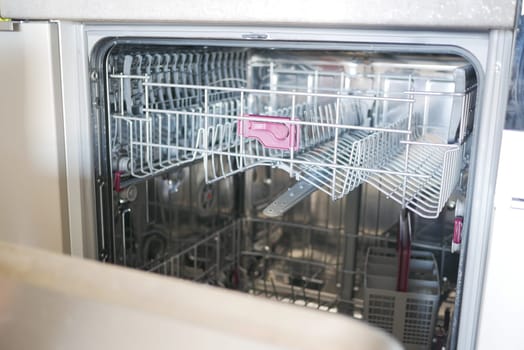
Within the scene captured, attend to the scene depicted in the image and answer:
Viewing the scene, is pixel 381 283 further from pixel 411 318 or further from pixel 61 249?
pixel 61 249

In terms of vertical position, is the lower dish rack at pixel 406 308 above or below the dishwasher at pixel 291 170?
below

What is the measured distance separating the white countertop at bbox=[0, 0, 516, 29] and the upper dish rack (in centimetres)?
12

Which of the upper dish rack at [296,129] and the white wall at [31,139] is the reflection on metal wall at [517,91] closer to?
the upper dish rack at [296,129]

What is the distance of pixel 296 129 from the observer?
108cm

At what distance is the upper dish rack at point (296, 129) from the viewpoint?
3.28 feet

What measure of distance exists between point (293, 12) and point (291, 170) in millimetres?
285

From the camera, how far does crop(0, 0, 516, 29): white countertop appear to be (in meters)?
0.78

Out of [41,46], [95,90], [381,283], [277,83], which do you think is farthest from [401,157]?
[41,46]

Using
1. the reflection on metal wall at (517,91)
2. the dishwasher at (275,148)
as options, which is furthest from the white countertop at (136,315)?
the reflection on metal wall at (517,91)

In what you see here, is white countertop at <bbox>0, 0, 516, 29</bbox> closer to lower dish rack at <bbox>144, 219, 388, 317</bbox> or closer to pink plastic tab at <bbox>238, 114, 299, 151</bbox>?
pink plastic tab at <bbox>238, 114, 299, 151</bbox>

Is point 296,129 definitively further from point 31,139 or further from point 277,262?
point 277,262

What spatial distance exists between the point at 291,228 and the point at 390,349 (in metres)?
1.21

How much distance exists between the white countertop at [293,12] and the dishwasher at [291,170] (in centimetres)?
8

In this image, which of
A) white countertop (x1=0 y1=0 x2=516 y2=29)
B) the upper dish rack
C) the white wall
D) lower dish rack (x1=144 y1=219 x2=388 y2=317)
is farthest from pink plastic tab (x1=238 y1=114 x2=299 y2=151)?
lower dish rack (x1=144 y1=219 x2=388 y2=317)
